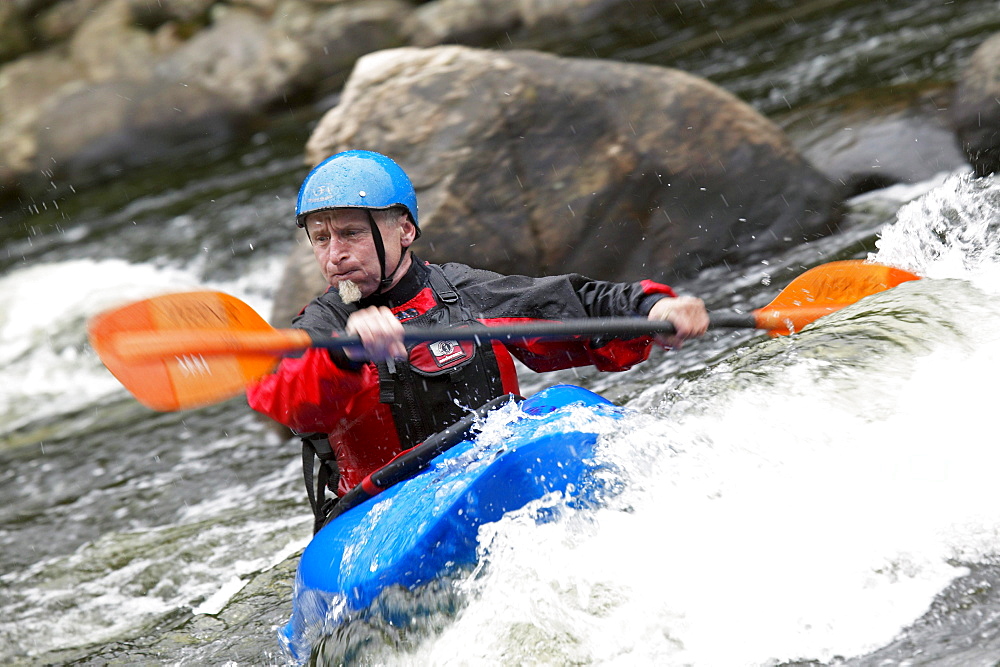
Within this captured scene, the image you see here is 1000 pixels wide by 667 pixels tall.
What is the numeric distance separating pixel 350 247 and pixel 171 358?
2.02ft

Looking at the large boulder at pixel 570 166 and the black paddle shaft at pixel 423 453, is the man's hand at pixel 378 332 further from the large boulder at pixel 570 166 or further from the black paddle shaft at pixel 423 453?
the large boulder at pixel 570 166

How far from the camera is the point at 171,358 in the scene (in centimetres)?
283

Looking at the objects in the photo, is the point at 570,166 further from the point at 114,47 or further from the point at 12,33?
the point at 12,33

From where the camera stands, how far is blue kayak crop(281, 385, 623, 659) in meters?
2.57

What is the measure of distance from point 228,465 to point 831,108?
489 cm

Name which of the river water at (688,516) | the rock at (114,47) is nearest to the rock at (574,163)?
the river water at (688,516)

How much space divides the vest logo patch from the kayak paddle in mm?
115

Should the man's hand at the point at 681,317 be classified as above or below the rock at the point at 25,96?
below

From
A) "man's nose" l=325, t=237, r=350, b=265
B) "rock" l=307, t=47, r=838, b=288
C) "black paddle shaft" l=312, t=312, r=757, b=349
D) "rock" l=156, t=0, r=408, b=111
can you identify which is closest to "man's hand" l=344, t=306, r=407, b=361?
"black paddle shaft" l=312, t=312, r=757, b=349

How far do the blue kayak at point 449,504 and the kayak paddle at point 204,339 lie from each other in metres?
0.24

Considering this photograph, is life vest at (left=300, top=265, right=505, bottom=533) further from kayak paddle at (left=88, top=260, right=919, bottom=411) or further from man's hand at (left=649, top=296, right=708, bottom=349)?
man's hand at (left=649, top=296, right=708, bottom=349)

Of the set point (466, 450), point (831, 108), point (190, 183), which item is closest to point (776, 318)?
point (466, 450)

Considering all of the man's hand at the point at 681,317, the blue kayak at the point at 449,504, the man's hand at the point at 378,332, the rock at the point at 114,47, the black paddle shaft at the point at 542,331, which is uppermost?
the rock at the point at 114,47

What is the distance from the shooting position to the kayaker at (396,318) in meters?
2.95
